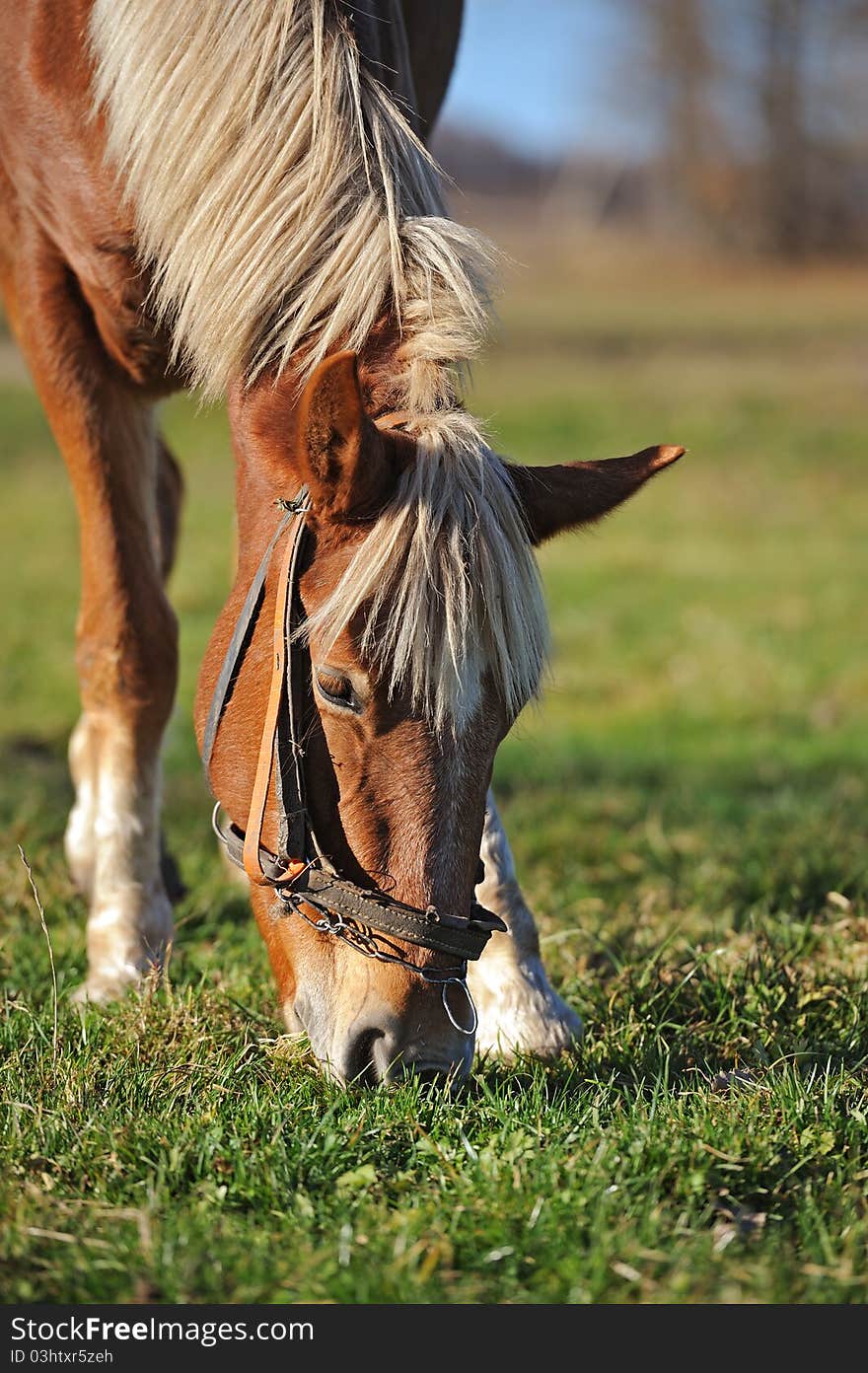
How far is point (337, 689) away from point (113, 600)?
129 cm

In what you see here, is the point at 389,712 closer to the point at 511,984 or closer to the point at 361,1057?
the point at 361,1057

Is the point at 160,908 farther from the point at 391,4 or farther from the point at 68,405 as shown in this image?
the point at 391,4

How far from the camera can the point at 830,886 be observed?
396cm

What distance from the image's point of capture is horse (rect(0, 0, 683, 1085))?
7.74 feet

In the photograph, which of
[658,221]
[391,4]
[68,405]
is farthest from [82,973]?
[658,221]

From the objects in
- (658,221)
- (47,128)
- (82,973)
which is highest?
(658,221)

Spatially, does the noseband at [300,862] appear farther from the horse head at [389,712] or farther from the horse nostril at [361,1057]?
the horse nostril at [361,1057]

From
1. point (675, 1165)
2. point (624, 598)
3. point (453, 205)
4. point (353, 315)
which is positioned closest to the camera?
point (675, 1165)

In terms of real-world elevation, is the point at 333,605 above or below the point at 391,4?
below

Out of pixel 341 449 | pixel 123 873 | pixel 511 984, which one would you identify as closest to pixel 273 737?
pixel 341 449

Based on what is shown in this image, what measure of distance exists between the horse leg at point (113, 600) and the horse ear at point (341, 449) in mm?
1182

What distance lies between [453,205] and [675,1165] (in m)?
2.09
